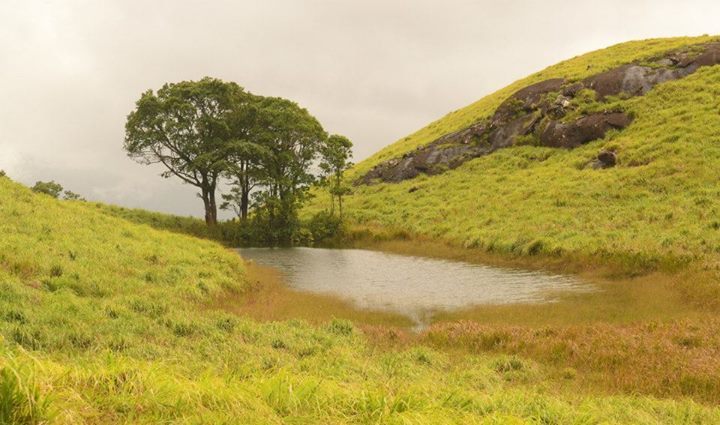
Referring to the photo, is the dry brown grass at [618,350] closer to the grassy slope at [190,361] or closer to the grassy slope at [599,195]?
the grassy slope at [190,361]

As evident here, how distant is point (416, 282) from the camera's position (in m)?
25.0

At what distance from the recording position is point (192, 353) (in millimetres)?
11617

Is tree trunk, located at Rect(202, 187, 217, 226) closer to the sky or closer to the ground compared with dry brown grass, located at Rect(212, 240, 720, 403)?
closer to the sky

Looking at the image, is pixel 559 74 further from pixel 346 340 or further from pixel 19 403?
pixel 19 403

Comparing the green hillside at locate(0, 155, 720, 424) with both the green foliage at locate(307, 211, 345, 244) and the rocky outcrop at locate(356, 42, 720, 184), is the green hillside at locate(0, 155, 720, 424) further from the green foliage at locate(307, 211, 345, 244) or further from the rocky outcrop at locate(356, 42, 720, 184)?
the rocky outcrop at locate(356, 42, 720, 184)

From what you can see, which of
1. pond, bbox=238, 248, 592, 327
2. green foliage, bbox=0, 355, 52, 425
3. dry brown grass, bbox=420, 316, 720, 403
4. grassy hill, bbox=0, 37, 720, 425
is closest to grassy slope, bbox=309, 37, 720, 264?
grassy hill, bbox=0, 37, 720, 425

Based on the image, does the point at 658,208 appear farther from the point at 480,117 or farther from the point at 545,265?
the point at 480,117

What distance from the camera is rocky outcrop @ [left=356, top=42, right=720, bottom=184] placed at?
2103 inches

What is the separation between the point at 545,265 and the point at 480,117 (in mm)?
47480

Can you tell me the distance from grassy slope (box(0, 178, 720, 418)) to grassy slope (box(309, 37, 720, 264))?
54.3 feet

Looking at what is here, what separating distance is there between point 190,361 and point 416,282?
15684mm

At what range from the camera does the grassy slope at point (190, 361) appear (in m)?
5.76

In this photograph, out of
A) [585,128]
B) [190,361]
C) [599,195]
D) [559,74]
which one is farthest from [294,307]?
[559,74]

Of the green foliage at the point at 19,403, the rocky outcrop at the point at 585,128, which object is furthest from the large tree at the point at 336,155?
the green foliage at the point at 19,403
